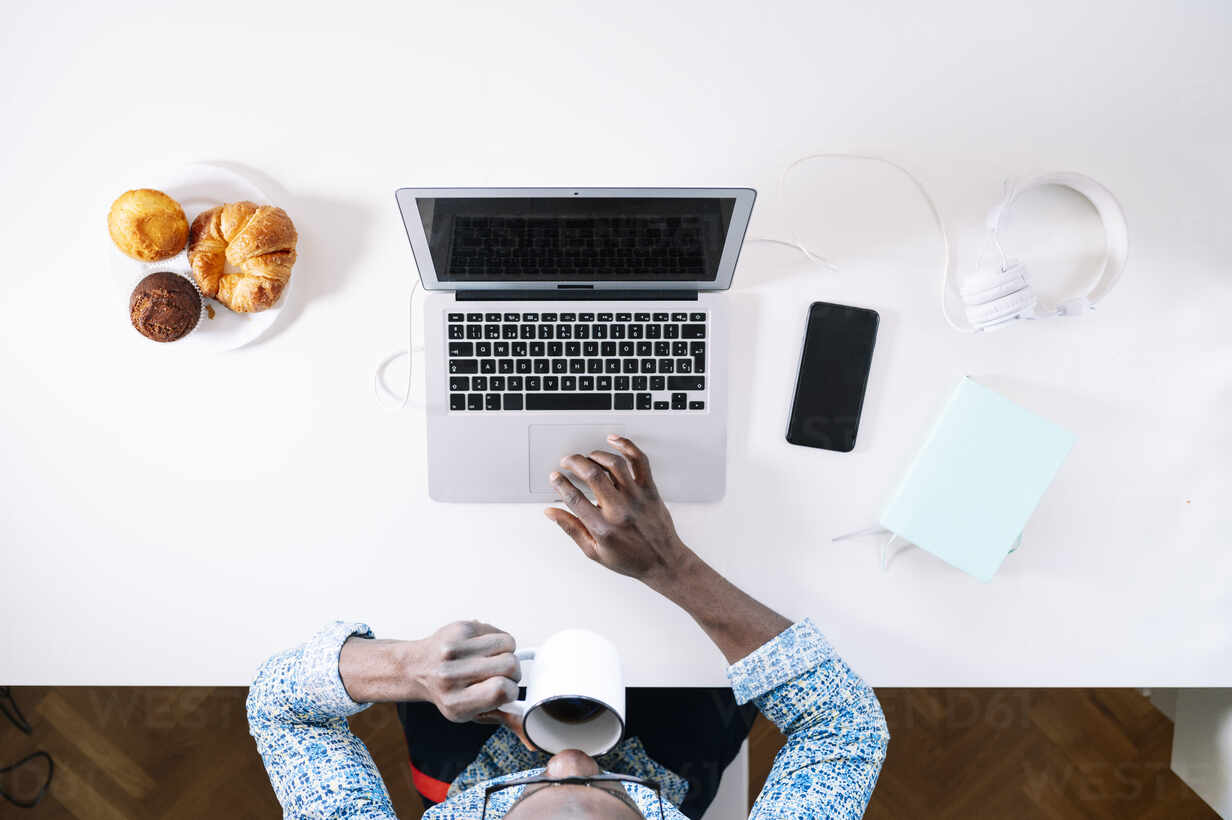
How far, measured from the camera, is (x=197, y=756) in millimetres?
1547

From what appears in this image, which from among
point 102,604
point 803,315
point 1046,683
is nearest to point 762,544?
point 803,315

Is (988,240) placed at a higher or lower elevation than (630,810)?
higher

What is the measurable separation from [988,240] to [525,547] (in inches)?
27.5

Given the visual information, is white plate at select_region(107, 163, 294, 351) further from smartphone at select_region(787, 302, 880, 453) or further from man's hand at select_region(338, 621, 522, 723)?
smartphone at select_region(787, 302, 880, 453)

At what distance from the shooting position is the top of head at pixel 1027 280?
886 mm

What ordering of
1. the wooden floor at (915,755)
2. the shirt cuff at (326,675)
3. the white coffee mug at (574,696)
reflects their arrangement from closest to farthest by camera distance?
the white coffee mug at (574,696)
the shirt cuff at (326,675)
the wooden floor at (915,755)

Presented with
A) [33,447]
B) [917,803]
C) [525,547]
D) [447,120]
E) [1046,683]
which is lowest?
[917,803]

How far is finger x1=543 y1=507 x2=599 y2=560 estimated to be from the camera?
909 mm

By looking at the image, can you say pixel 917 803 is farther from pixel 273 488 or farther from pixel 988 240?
pixel 273 488

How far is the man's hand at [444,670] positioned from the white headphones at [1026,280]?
67 cm

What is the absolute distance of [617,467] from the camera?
91 centimetres

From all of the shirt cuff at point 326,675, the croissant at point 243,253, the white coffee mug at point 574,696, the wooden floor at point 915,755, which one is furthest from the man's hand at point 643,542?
the wooden floor at point 915,755

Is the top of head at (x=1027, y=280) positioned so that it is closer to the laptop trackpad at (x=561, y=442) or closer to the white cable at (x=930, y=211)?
the white cable at (x=930, y=211)

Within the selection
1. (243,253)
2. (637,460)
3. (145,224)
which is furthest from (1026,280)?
(145,224)
